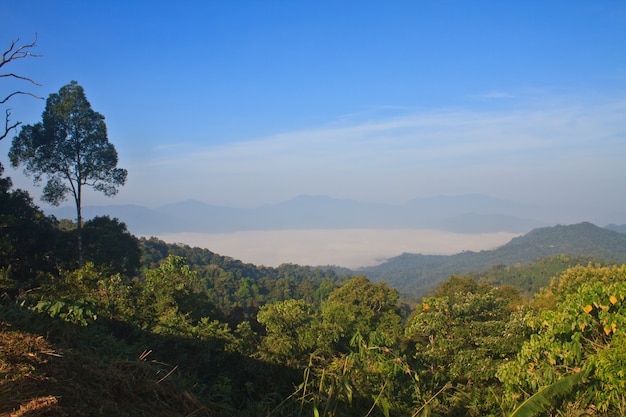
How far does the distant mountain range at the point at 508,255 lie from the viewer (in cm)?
13596

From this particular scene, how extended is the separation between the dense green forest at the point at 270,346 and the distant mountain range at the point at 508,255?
11218 cm

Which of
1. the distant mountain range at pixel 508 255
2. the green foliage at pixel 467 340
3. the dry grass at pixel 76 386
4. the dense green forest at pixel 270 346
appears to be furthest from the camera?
the distant mountain range at pixel 508 255

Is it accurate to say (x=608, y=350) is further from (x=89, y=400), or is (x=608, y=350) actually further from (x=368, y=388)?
(x=89, y=400)

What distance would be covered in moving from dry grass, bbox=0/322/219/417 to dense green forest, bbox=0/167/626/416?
0.04ft

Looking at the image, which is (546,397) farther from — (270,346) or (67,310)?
(270,346)

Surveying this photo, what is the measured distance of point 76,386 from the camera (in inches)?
137

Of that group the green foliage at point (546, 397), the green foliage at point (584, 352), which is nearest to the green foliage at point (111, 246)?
the green foliage at point (584, 352)

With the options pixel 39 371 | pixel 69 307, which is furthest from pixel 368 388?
pixel 69 307

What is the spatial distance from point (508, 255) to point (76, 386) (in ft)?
542

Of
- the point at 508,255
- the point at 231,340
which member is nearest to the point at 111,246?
the point at 231,340

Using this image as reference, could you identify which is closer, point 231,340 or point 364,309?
point 231,340

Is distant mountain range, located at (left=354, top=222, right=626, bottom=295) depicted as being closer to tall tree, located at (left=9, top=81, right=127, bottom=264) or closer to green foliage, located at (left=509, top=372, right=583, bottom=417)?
tall tree, located at (left=9, top=81, right=127, bottom=264)

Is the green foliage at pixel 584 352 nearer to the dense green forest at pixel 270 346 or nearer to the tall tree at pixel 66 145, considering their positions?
the dense green forest at pixel 270 346

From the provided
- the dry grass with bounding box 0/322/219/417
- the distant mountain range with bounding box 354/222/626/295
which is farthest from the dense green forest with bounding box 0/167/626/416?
the distant mountain range with bounding box 354/222/626/295
